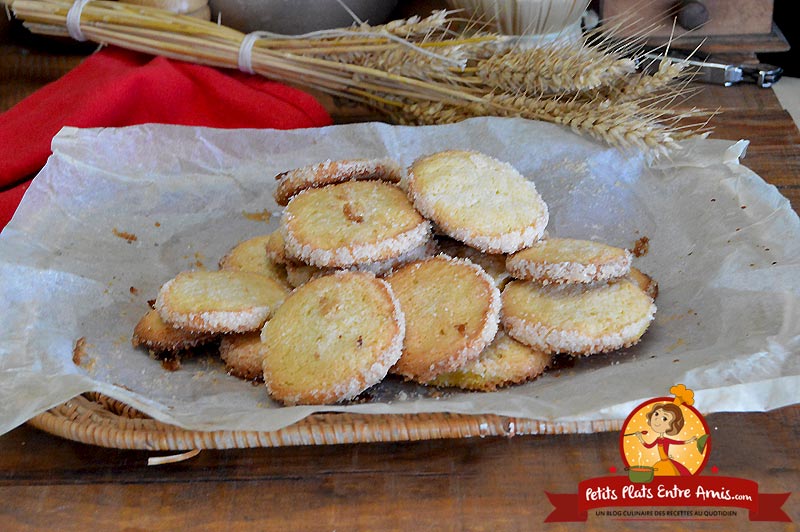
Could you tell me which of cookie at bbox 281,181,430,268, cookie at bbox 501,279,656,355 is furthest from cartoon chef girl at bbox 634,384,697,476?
cookie at bbox 281,181,430,268

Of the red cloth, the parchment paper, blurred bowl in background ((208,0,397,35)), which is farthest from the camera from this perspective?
blurred bowl in background ((208,0,397,35))

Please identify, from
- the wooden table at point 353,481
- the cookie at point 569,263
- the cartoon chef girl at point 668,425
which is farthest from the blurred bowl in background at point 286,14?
the cartoon chef girl at point 668,425

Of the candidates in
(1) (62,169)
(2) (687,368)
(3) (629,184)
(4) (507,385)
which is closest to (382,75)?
(3) (629,184)

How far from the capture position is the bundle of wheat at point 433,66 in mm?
1756

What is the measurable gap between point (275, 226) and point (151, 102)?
2.09 ft

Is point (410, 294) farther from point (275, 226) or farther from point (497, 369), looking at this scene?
point (275, 226)

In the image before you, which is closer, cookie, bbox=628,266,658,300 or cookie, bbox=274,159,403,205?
cookie, bbox=628,266,658,300

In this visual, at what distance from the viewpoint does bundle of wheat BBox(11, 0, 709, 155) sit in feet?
5.76

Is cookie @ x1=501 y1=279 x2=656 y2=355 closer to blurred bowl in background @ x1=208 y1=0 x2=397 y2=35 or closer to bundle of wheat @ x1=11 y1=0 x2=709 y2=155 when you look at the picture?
bundle of wheat @ x1=11 y1=0 x2=709 y2=155

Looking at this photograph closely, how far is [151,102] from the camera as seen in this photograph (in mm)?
2191

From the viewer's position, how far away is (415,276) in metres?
1.45

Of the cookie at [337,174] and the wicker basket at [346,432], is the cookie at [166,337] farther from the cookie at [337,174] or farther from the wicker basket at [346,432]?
the cookie at [337,174]

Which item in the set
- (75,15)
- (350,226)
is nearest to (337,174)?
(350,226)

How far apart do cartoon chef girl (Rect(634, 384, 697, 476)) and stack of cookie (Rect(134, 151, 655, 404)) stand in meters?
0.19
